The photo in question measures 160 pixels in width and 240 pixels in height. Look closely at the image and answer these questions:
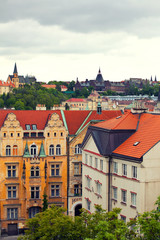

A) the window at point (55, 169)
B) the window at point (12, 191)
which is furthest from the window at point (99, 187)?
the window at point (12, 191)

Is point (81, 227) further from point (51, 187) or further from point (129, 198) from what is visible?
point (51, 187)

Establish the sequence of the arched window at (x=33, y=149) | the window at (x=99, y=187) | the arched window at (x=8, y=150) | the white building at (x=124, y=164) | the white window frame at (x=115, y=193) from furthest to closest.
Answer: the arched window at (x=33, y=149)
the arched window at (x=8, y=150)
the window at (x=99, y=187)
the white window frame at (x=115, y=193)
the white building at (x=124, y=164)

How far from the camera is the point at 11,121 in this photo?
59.7 meters

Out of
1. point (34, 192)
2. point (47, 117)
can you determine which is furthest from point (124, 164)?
point (47, 117)

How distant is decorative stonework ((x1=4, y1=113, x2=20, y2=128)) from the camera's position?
5950cm

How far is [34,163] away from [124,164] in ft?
77.0

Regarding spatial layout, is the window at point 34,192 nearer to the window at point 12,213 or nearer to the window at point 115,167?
the window at point 12,213

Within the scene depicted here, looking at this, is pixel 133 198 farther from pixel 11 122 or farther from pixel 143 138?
pixel 11 122

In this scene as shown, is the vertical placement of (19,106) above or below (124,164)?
above

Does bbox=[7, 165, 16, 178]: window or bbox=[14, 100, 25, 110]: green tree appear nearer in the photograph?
bbox=[7, 165, 16, 178]: window

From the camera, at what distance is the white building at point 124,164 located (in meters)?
36.7

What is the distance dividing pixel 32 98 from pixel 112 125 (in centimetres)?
14615

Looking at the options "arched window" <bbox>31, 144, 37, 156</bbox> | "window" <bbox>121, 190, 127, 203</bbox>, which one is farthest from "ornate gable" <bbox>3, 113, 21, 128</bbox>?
"window" <bbox>121, 190, 127, 203</bbox>

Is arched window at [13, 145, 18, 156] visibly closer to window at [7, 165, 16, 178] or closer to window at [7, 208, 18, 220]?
window at [7, 165, 16, 178]
